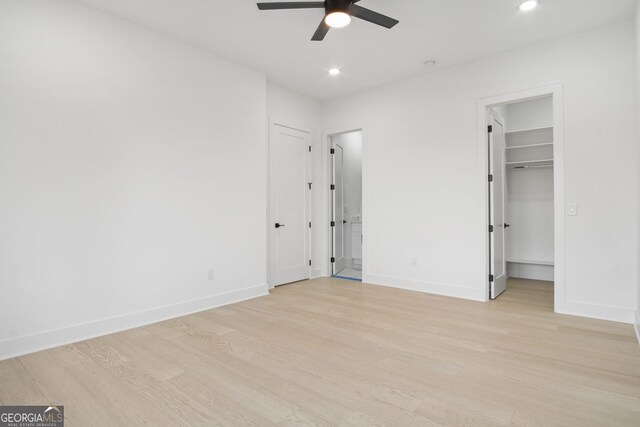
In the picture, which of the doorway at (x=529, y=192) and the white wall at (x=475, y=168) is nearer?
the white wall at (x=475, y=168)

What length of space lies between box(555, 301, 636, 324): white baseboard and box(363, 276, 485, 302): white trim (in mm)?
838

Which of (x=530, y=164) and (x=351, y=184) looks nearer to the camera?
(x=530, y=164)

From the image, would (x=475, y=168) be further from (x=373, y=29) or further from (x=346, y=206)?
(x=346, y=206)

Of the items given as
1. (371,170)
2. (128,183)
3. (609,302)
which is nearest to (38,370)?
(128,183)

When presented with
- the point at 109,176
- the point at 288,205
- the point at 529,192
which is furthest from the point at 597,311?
the point at 109,176

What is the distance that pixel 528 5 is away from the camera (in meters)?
3.10

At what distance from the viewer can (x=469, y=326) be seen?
334cm

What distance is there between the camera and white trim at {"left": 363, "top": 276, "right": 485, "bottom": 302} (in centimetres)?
436

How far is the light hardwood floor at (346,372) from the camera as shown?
1914 millimetres

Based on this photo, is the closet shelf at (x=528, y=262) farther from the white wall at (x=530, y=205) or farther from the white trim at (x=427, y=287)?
the white trim at (x=427, y=287)

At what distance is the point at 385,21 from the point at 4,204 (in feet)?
11.0

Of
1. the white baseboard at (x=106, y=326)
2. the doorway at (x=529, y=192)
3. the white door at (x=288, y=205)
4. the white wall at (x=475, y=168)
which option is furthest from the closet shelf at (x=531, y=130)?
the white baseboard at (x=106, y=326)

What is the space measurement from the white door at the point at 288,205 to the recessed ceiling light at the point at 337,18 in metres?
2.45

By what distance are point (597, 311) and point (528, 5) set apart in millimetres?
3065
